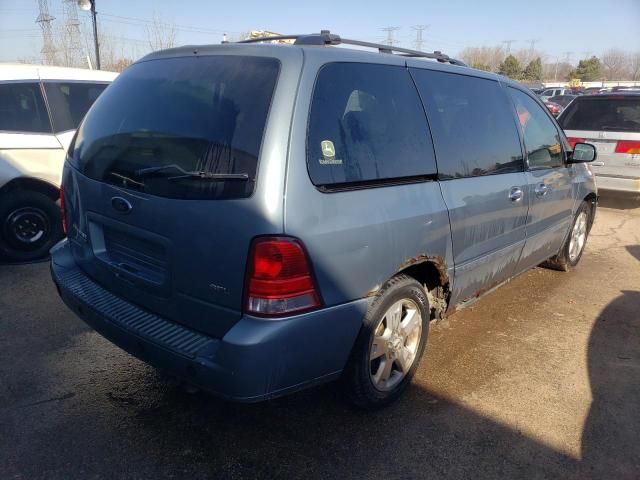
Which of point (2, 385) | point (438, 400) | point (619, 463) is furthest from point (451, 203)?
point (2, 385)

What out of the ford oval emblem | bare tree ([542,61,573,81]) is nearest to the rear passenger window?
the ford oval emblem

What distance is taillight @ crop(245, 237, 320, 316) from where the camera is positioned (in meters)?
2.05

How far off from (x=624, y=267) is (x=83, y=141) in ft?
18.0

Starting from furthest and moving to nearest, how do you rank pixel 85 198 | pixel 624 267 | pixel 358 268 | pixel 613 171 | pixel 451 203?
pixel 613 171
pixel 624 267
pixel 451 203
pixel 85 198
pixel 358 268

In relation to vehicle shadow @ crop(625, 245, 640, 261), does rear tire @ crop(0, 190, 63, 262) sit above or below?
above

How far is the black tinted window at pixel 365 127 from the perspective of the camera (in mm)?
2268

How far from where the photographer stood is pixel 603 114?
25.5 feet

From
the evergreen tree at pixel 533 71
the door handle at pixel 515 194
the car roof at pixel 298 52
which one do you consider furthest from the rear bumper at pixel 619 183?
the evergreen tree at pixel 533 71

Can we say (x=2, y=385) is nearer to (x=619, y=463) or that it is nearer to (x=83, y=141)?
(x=83, y=141)

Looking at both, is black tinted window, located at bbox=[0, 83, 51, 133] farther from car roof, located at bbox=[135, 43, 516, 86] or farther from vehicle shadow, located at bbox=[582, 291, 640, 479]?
vehicle shadow, located at bbox=[582, 291, 640, 479]

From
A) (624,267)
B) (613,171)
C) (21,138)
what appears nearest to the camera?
(21,138)

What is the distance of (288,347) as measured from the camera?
2.12m

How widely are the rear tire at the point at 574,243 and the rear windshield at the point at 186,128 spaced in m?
3.87

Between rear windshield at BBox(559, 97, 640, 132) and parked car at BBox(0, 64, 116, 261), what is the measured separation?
6.93 metres
